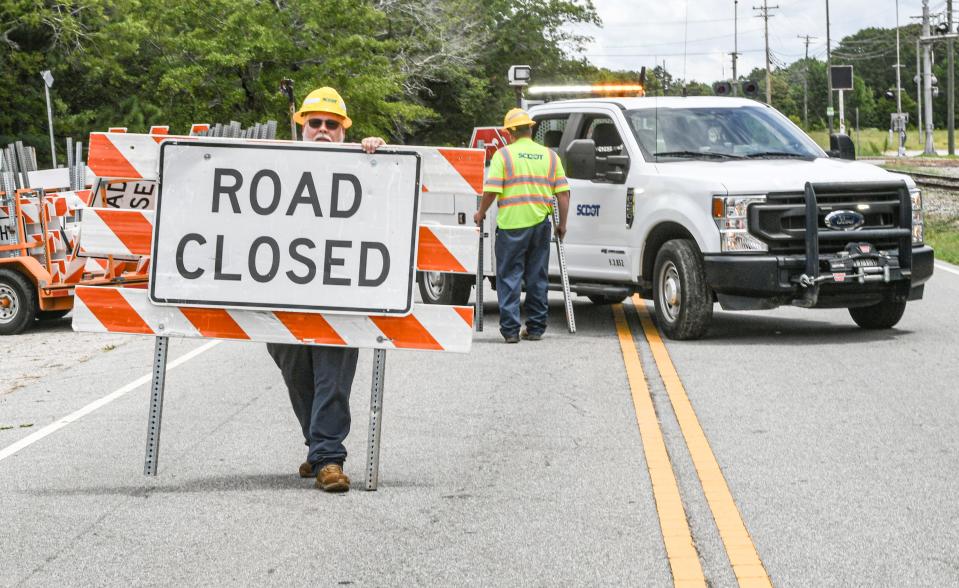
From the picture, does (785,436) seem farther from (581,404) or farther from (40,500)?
(40,500)

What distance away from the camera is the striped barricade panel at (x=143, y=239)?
735cm

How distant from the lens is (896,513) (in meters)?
6.37

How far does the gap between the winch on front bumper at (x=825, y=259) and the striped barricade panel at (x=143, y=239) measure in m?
5.13

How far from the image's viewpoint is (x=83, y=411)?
9883 millimetres

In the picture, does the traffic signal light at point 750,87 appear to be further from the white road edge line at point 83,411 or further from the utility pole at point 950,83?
the utility pole at point 950,83

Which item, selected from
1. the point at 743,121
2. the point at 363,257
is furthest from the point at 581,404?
the point at 743,121

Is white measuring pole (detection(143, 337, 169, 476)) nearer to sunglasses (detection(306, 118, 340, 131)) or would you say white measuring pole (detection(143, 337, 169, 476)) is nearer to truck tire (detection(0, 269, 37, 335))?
sunglasses (detection(306, 118, 340, 131))

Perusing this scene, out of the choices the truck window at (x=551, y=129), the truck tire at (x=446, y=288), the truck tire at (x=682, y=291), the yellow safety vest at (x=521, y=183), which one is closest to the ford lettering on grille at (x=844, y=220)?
the truck tire at (x=682, y=291)

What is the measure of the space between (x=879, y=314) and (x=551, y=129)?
385 cm

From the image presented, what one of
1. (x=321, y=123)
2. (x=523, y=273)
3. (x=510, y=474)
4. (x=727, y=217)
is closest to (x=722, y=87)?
(x=523, y=273)

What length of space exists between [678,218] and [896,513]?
642 cm

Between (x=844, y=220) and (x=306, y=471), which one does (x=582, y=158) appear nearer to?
(x=844, y=220)

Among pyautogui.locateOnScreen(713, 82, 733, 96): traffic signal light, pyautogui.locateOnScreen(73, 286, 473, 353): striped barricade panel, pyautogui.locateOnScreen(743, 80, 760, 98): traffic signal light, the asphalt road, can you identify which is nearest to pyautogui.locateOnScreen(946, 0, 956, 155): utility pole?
pyautogui.locateOnScreen(743, 80, 760, 98): traffic signal light

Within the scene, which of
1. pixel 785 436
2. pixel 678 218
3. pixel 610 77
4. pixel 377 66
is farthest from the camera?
pixel 610 77
